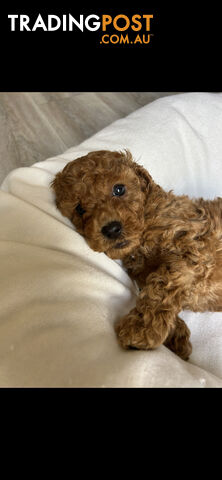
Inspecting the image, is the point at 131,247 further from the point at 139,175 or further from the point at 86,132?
the point at 86,132

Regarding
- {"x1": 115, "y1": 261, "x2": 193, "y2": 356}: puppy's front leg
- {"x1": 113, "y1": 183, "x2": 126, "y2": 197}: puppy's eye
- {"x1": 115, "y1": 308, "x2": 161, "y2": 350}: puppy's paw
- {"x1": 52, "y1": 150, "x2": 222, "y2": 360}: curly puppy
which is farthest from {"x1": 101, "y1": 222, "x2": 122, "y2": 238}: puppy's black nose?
{"x1": 115, "y1": 308, "x2": 161, "y2": 350}: puppy's paw

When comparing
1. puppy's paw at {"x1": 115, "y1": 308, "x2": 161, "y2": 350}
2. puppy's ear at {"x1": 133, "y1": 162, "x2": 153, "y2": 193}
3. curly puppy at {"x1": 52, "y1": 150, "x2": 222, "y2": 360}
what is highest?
puppy's ear at {"x1": 133, "y1": 162, "x2": 153, "y2": 193}

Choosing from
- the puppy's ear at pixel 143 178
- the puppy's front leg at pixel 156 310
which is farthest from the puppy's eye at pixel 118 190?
the puppy's front leg at pixel 156 310

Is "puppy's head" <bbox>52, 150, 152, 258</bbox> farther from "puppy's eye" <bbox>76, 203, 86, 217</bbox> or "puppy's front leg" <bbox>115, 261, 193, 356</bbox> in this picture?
"puppy's front leg" <bbox>115, 261, 193, 356</bbox>

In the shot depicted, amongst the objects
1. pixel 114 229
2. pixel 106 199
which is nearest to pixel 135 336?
pixel 114 229

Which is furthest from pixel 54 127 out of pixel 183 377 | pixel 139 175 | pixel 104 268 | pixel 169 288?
pixel 183 377

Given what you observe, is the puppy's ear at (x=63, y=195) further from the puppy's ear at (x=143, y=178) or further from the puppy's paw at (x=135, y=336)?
the puppy's paw at (x=135, y=336)
